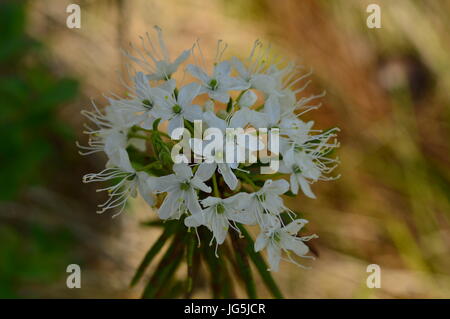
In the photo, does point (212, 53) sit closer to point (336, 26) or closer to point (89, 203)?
point (336, 26)

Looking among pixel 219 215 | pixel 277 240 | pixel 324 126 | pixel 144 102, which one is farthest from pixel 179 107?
pixel 324 126

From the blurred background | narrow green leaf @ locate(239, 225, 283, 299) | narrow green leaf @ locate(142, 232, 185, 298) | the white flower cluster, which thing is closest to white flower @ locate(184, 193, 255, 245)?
the white flower cluster

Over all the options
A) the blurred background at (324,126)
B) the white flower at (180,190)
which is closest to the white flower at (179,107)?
the white flower at (180,190)

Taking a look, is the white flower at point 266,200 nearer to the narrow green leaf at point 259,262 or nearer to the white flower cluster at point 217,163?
the white flower cluster at point 217,163

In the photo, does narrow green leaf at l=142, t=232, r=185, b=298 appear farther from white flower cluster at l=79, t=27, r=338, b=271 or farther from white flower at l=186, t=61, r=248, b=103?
white flower at l=186, t=61, r=248, b=103

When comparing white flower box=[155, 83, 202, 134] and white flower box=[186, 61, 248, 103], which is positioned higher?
white flower box=[186, 61, 248, 103]

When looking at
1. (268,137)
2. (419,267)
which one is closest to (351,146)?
(419,267)
